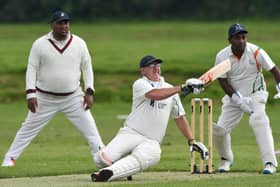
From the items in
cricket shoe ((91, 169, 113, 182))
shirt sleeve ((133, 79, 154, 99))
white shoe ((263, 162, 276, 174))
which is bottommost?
cricket shoe ((91, 169, 113, 182))

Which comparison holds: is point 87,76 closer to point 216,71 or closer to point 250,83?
point 216,71

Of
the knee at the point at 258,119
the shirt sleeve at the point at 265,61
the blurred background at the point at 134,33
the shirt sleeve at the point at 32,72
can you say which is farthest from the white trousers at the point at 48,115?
the blurred background at the point at 134,33

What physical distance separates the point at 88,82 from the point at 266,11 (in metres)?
41.1

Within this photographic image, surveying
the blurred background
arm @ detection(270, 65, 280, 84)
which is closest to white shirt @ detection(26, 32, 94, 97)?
arm @ detection(270, 65, 280, 84)

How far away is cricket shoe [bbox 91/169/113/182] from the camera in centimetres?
1159

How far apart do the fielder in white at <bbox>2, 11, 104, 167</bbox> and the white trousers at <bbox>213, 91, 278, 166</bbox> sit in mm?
1556

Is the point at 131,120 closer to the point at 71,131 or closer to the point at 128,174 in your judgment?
the point at 128,174

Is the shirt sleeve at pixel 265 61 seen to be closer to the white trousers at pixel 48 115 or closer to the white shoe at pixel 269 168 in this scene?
the white shoe at pixel 269 168

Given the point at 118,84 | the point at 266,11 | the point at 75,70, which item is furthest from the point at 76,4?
the point at 75,70

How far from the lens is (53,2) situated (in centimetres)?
5825

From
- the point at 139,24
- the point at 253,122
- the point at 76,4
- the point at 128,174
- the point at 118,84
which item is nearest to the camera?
the point at 128,174

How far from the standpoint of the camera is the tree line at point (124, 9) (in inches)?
2200

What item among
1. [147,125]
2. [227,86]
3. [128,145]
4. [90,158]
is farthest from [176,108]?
[90,158]

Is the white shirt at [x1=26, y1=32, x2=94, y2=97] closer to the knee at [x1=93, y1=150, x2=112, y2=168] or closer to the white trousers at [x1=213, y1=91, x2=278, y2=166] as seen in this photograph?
the knee at [x1=93, y1=150, x2=112, y2=168]
